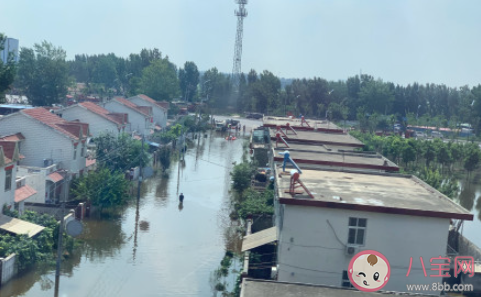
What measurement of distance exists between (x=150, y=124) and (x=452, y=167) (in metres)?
26.2

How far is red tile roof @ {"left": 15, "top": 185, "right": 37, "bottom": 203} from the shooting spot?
21.3 metres

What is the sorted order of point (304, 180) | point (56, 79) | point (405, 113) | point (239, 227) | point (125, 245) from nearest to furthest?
point (304, 180)
point (125, 245)
point (239, 227)
point (56, 79)
point (405, 113)

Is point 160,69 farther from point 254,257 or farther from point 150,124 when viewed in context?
point 254,257

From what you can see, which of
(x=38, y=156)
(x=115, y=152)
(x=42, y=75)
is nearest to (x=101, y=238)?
(x=38, y=156)

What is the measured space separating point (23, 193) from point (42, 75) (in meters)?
42.5

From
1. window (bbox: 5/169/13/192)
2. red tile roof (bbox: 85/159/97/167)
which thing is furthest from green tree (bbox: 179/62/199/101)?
window (bbox: 5/169/13/192)

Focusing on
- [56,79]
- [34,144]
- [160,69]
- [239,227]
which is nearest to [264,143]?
[239,227]

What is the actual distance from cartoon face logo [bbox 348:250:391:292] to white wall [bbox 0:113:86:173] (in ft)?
60.0

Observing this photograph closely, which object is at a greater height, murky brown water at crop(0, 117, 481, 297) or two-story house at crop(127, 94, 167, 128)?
two-story house at crop(127, 94, 167, 128)

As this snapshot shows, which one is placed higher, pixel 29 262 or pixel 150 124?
pixel 150 124

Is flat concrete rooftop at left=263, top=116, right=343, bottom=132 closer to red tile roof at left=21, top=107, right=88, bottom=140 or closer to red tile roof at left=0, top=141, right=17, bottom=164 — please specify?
red tile roof at left=21, top=107, right=88, bottom=140

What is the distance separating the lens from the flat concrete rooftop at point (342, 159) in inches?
853

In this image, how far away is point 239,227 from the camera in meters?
25.6

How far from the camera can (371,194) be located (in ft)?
51.2
